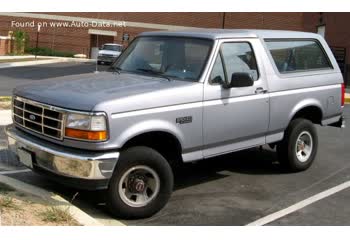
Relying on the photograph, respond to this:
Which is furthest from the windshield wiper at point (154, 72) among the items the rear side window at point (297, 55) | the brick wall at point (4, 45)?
the brick wall at point (4, 45)

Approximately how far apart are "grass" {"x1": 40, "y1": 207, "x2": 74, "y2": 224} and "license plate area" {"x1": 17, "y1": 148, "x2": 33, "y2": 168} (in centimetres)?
78

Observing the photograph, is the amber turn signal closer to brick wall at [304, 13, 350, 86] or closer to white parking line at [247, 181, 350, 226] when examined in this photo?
white parking line at [247, 181, 350, 226]

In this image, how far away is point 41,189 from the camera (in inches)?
227

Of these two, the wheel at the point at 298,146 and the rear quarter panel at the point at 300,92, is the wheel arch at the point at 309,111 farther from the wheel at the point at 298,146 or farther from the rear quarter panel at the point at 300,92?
the wheel at the point at 298,146

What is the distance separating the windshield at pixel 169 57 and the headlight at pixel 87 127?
1362 millimetres

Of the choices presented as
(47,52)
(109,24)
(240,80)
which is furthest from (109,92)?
(109,24)

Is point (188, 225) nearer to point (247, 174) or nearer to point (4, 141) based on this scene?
point (247, 174)

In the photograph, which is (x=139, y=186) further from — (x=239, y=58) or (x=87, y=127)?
→ (x=239, y=58)

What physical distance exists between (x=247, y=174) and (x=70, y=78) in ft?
9.11

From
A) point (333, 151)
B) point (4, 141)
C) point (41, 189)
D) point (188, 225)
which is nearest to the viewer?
point (188, 225)

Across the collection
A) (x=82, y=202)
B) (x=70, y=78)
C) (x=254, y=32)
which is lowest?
(x=82, y=202)

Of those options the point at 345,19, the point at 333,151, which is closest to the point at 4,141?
the point at 333,151

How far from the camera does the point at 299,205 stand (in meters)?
5.96

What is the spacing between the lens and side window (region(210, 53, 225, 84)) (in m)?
6.05
